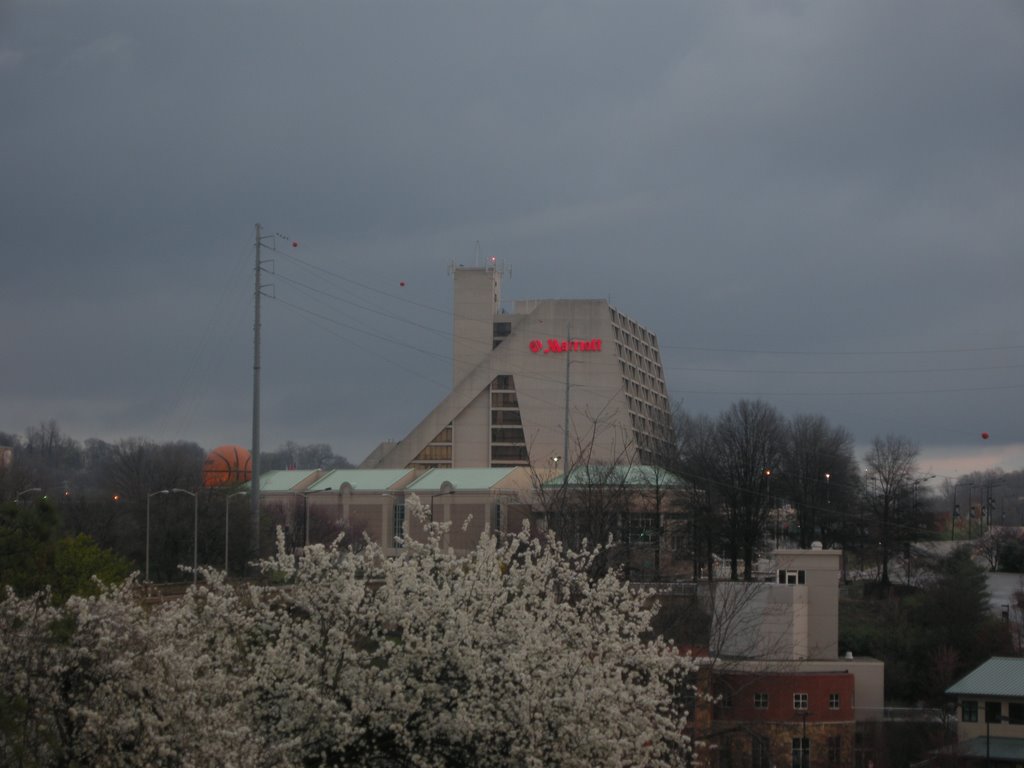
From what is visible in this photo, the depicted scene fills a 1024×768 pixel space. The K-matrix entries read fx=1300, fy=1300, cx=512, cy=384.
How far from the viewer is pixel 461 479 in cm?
9469

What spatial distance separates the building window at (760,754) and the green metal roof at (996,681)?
929 centimetres

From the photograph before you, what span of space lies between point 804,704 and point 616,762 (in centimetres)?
2757

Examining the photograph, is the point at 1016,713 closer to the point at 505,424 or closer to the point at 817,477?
the point at 817,477

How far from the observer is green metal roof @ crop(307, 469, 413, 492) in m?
97.8

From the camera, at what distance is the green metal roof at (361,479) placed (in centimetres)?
9775

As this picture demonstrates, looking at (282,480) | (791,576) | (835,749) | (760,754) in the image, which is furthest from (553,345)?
(760,754)

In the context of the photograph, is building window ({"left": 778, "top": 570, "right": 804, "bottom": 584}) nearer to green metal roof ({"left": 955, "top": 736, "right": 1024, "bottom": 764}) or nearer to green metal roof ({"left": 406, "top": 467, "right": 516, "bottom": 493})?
green metal roof ({"left": 955, "top": 736, "right": 1024, "bottom": 764})

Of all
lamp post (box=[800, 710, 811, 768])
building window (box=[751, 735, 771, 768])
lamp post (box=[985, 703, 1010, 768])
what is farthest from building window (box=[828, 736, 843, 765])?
lamp post (box=[985, 703, 1010, 768])

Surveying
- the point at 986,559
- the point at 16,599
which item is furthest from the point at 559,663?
the point at 986,559

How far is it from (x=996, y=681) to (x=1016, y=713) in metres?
1.32

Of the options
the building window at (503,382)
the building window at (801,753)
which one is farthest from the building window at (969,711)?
the building window at (503,382)

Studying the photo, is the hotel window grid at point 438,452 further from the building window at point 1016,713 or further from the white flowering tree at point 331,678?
the white flowering tree at point 331,678

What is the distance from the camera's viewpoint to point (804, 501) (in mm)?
88062

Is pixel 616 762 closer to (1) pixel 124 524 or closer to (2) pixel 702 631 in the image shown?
(2) pixel 702 631
